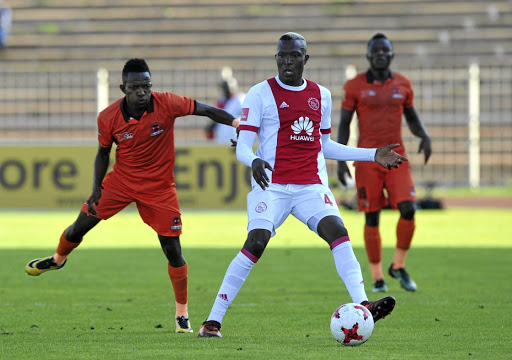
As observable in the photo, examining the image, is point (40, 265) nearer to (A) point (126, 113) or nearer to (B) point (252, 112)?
(A) point (126, 113)

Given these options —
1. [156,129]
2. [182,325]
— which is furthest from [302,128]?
[182,325]

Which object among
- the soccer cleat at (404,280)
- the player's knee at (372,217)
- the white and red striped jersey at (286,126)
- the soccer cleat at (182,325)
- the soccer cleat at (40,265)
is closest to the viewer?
the white and red striped jersey at (286,126)

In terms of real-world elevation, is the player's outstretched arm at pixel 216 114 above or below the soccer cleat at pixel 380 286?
above

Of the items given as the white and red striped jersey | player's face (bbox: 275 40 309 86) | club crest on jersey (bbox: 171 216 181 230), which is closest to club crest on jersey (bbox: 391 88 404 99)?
the white and red striped jersey

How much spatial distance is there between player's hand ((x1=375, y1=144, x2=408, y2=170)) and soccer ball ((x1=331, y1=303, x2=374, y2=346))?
38.7 inches

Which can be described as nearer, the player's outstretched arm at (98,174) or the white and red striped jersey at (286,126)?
the white and red striped jersey at (286,126)

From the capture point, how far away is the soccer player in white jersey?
6.56 meters

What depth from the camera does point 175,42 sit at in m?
30.2

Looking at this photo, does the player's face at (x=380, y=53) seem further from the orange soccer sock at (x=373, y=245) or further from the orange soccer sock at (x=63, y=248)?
the orange soccer sock at (x=63, y=248)

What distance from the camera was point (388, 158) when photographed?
21.4 ft

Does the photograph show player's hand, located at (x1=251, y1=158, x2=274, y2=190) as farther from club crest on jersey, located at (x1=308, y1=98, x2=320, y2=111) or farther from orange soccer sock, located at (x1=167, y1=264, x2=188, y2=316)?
orange soccer sock, located at (x1=167, y1=264, x2=188, y2=316)

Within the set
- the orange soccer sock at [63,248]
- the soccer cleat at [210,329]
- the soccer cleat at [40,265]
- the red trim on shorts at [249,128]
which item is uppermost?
the red trim on shorts at [249,128]

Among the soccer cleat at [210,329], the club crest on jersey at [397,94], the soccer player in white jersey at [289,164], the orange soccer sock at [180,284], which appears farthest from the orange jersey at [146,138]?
the club crest on jersey at [397,94]

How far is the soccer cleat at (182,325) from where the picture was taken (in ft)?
22.6
